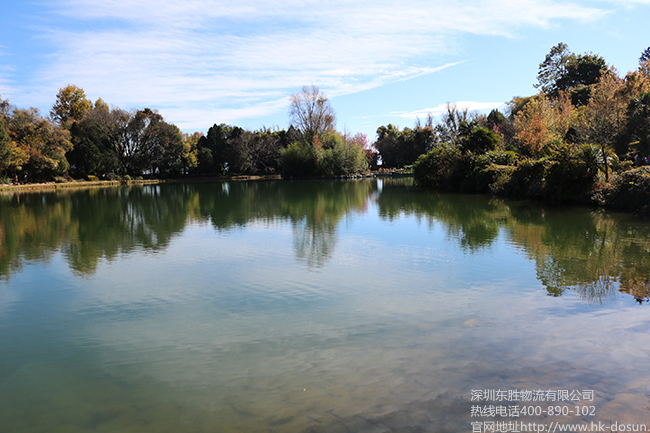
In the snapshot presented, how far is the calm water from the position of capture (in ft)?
10.6

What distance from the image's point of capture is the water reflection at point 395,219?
22.8 feet

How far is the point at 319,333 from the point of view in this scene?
4605 millimetres

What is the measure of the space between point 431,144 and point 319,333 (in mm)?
54365

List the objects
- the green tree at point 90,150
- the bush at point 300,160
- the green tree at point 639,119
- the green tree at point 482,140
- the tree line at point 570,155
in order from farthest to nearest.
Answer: the bush at point 300,160 < the green tree at point 90,150 < the green tree at point 482,140 < the green tree at point 639,119 < the tree line at point 570,155

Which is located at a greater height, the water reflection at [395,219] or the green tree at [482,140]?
the green tree at [482,140]

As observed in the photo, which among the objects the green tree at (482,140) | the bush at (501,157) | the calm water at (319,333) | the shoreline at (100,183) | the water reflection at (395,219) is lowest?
the calm water at (319,333)

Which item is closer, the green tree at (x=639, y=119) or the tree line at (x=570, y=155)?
the tree line at (x=570, y=155)

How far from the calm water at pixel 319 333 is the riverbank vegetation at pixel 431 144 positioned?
7.69 m

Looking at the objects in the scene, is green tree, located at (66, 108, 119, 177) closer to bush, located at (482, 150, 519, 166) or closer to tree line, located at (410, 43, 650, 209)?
tree line, located at (410, 43, 650, 209)

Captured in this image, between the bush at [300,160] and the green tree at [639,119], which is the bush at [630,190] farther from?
the bush at [300,160]

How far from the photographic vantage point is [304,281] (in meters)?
6.72

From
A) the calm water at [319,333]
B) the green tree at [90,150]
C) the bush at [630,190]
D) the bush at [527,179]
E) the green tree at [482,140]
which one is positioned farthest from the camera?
the green tree at [90,150]

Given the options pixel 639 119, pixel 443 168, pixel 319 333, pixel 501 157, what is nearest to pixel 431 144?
pixel 443 168

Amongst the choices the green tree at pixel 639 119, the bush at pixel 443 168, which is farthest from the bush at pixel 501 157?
the green tree at pixel 639 119
